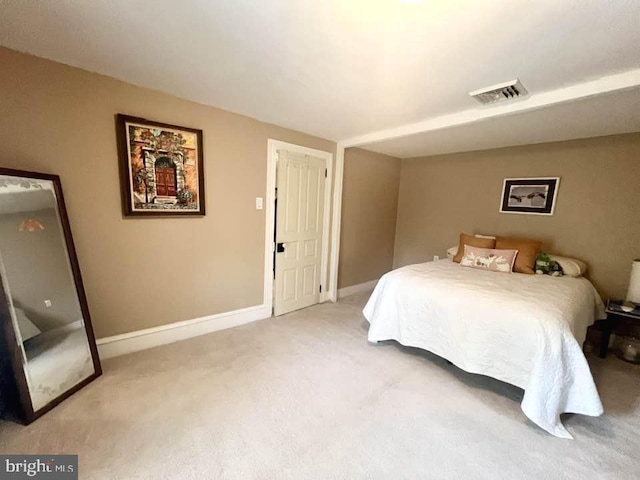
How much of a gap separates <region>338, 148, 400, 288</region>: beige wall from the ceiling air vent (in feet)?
6.18

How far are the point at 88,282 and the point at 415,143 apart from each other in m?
3.65

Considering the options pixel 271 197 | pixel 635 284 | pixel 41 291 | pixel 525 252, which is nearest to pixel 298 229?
pixel 271 197

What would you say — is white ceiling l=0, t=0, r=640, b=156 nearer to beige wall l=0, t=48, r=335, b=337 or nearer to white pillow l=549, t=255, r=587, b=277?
beige wall l=0, t=48, r=335, b=337

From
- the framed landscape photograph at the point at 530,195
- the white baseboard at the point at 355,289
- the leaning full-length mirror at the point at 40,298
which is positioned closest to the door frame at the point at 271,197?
the white baseboard at the point at 355,289

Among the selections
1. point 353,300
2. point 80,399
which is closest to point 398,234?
point 353,300

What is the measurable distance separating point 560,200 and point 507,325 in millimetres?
2259

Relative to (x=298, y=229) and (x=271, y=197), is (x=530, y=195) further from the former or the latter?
(x=271, y=197)

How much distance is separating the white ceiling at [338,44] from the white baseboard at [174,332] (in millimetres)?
2090

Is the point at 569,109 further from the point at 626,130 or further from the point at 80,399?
the point at 80,399

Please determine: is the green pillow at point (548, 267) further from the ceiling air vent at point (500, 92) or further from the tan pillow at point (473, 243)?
the ceiling air vent at point (500, 92)

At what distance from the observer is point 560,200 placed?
3.18 meters

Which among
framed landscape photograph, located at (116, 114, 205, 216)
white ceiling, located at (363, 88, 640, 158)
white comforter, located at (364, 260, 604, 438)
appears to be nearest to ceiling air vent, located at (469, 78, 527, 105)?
white ceiling, located at (363, 88, 640, 158)

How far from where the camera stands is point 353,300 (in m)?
3.95

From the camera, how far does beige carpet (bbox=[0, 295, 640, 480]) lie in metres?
1.39
